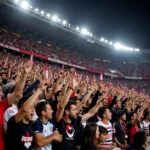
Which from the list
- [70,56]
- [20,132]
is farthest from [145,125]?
[70,56]

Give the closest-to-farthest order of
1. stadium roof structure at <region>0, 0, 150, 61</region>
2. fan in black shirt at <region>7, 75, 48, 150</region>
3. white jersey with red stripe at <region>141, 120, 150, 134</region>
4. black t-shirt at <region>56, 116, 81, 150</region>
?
fan in black shirt at <region>7, 75, 48, 150</region>, black t-shirt at <region>56, 116, 81, 150</region>, white jersey with red stripe at <region>141, 120, 150, 134</region>, stadium roof structure at <region>0, 0, 150, 61</region>

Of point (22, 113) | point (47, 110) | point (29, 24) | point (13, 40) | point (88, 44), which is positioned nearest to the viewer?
point (22, 113)

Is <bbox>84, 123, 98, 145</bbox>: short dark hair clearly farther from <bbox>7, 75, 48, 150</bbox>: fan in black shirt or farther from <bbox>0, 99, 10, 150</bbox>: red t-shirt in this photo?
<bbox>0, 99, 10, 150</bbox>: red t-shirt

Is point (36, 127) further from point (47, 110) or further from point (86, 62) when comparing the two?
point (86, 62)

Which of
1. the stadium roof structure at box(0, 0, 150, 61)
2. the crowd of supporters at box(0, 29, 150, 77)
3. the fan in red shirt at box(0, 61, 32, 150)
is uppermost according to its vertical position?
the stadium roof structure at box(0, 0, 150, 61)

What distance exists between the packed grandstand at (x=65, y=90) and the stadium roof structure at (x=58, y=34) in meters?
0.12

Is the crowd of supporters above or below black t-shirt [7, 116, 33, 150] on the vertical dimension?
above

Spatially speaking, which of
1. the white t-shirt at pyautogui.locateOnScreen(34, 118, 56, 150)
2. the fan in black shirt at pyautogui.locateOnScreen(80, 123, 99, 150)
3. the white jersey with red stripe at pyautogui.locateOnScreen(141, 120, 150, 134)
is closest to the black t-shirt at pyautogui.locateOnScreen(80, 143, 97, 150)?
the fan in black shirt at pyautogui.locateOnScreen(80, 123, 99, 150)

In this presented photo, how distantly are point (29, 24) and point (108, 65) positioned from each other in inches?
684

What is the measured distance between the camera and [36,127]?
9.63 ft

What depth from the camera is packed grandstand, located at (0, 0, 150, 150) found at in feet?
9.43

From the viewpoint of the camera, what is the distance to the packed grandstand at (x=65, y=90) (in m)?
2.87

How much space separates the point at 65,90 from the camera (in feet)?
14.4

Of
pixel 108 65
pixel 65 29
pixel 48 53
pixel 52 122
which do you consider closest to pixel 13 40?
pixel 48 53
